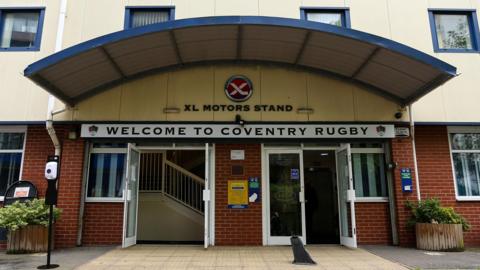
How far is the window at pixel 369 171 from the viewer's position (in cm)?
940

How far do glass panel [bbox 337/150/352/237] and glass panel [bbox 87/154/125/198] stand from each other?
17.5 feet

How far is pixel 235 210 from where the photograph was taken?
29.8 ft

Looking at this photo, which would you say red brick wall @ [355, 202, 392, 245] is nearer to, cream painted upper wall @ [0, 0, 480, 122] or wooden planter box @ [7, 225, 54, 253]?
cream painted upper wall @ [0, 0, 480, 122]

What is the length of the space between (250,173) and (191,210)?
2655 millimetres

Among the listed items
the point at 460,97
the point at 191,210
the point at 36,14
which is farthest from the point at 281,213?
the point at 36,14

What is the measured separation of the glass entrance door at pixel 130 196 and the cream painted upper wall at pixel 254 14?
3.23ft

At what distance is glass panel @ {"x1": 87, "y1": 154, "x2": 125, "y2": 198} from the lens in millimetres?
9250

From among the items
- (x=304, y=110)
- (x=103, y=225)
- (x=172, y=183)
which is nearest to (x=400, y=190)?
(x=304, y=110)

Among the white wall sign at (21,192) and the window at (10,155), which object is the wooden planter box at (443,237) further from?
the window at (10,155)

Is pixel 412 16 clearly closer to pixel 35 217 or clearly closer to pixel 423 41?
pixel 423 41

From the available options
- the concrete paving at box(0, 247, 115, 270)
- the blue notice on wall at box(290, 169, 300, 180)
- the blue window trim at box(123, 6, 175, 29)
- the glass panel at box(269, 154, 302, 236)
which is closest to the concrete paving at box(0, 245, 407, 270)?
the concrete paving at box(0, 247, 115, 270)

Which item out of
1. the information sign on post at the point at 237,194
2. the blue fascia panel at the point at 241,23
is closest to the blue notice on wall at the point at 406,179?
the blue fascia panel at the point at 241,23

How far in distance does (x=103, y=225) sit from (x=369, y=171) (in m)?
6.50

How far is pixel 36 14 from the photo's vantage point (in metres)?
9.82
